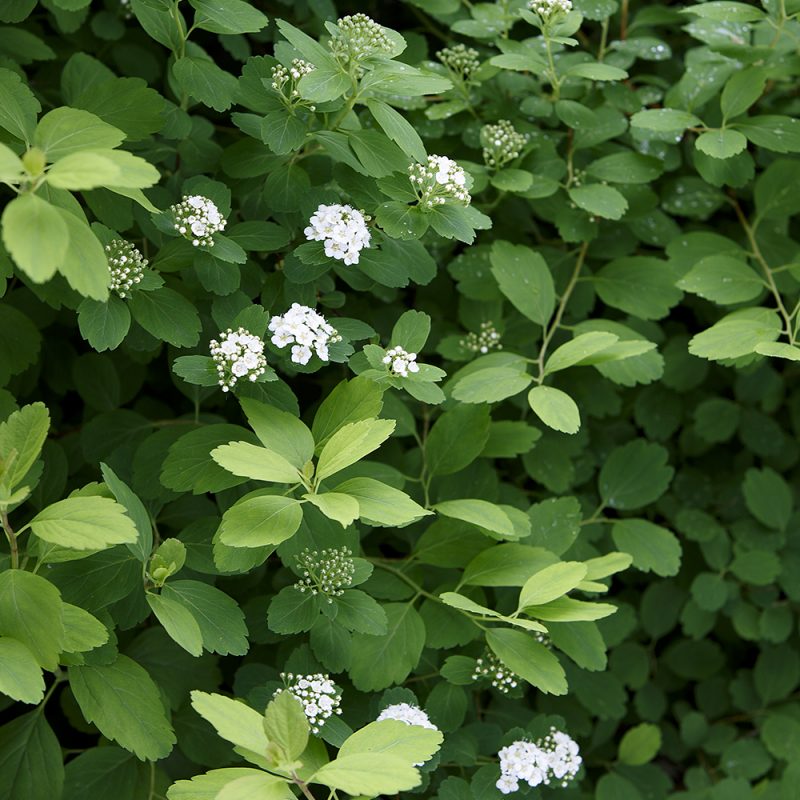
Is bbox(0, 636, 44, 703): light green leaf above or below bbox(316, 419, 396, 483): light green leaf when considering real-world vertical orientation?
below

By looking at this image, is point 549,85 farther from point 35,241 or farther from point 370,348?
point 35,241

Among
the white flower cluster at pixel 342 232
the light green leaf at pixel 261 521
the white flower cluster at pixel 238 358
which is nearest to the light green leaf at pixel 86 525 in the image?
the light green leaf at pixel 261 521

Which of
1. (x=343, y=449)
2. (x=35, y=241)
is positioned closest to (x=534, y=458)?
(x=343, y=449)

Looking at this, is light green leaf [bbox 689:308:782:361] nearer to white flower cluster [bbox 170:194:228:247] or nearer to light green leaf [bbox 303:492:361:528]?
light green leaf [bbox 303:492:361:528]

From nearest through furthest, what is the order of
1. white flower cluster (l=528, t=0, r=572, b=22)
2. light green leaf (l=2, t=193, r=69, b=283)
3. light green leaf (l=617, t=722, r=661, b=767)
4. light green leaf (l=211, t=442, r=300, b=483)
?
1. light green leaf (l=2, t=193, r=69, b=283)
2. light green leaf (l=211, t=442, r=300, b=483)
3. white flower cluster (l=528, t=0, r=572, b=22)
4. light green leaf (l=617, t=722, r=661, b=767)

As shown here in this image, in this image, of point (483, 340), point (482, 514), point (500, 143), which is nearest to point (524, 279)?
point (483, 340)

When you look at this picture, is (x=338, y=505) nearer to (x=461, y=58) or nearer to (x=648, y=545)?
(x=648, y=545)

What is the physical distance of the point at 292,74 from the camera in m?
1.27

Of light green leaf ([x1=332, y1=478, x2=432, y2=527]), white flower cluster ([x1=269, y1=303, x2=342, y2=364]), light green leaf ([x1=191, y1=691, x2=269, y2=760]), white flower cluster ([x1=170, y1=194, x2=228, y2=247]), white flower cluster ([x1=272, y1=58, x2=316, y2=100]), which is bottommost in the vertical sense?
light green leaf ([x1=191, y1=691, x2=269, y2=760])

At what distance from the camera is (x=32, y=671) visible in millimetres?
1012

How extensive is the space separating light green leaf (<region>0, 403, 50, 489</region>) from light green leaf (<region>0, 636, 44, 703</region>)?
186 mm

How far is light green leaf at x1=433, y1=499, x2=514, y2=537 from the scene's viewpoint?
128 cm

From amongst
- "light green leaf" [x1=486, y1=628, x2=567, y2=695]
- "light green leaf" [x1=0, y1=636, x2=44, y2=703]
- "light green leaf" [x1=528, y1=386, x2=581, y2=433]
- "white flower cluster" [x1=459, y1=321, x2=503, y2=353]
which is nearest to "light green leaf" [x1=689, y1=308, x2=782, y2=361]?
"light green leaf" [x1=528, y1=386, x2=581, y2=433]

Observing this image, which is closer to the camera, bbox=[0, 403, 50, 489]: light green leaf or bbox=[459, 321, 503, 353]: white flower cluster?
bbox=[0, 403, 50, 489]: light green leaf
